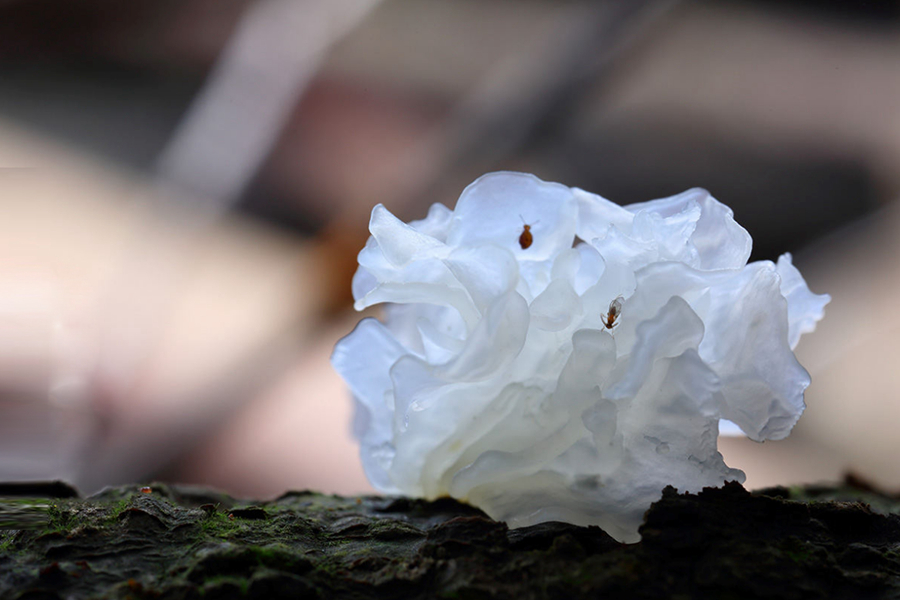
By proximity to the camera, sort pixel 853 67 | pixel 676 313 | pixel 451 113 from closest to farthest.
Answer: pixel 676 313, pixel 853 67, pixel 451 113

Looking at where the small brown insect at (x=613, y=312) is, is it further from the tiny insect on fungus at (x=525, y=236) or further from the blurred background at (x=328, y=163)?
the blurred background at (x=328, y=163)

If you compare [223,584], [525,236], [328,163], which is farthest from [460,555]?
[328,163]

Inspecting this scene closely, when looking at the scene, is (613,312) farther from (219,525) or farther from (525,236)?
(219,525)

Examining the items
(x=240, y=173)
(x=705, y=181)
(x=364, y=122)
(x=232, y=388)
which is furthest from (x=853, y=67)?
(x=232, y=388)

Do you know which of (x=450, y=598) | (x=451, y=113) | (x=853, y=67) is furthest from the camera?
(x=451, y=113)

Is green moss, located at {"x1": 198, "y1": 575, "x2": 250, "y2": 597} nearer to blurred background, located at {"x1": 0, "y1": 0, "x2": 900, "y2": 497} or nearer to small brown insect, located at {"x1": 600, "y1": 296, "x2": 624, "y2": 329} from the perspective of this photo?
small brown insect, located at {"x1": 600, "y1": 296, "x2": 624, "y2": 329}

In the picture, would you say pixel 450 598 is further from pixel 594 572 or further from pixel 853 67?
pixel 853 67

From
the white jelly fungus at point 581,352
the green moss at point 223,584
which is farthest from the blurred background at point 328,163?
the green moss at point 223,584
